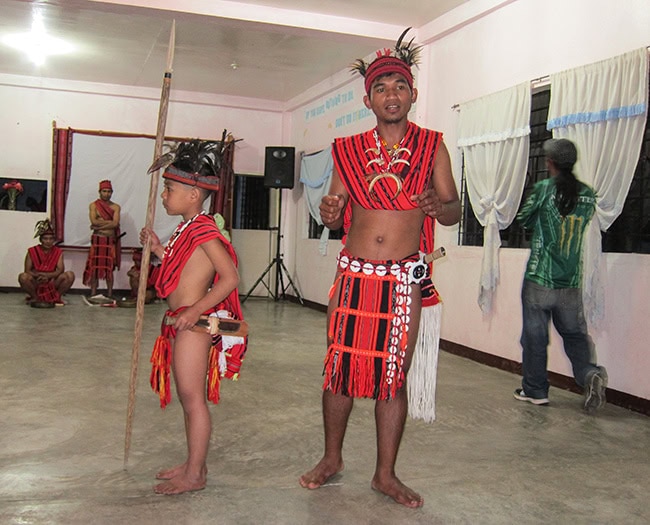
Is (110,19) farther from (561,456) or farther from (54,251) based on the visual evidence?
(561,456)

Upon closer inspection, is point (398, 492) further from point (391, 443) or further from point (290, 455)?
point (290, 455)

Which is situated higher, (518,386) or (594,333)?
(594,333)

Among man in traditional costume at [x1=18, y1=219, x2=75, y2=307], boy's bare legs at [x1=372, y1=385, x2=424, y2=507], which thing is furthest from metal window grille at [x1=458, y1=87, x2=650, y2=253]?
man in traditional costume at [x1=18, y1=219, x2=75, y2=307]

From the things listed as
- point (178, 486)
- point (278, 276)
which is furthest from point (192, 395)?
point (278, 276)

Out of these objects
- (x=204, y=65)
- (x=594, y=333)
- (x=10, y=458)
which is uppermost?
(x=204, y=65)

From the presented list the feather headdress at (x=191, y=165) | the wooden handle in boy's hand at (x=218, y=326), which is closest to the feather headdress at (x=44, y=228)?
the feather headdress at (x=191, y=165)

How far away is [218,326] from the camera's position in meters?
2.60

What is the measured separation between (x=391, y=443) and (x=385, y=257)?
66 centimetres

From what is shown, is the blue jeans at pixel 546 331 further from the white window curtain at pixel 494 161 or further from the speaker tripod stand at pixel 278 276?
the speaker tripod stand at pixel 278 276

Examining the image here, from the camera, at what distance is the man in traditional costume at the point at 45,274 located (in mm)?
9156

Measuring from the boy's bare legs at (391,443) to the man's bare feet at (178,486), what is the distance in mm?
662

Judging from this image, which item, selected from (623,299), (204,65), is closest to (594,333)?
(623,299)

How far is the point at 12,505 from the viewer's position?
97.7 inches

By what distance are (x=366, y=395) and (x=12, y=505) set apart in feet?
4.08
